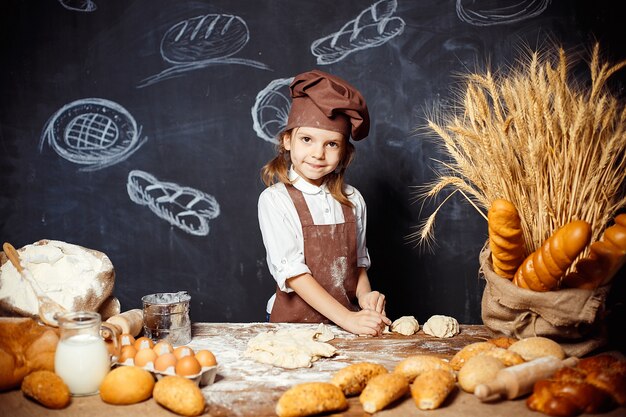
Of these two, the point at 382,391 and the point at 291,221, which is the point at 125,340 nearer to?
the point at 382,391

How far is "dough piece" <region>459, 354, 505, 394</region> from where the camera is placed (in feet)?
3.74

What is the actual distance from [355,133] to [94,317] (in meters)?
1.24

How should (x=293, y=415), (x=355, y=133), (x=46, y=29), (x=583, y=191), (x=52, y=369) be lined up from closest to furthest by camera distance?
(x=293, y=415)
(x=52, y=369)
(x=583, y=191)
(x=355, y=133)
(x=46, y=29)

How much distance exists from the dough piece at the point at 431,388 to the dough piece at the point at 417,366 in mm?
56

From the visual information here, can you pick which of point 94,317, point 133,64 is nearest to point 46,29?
point 133,64

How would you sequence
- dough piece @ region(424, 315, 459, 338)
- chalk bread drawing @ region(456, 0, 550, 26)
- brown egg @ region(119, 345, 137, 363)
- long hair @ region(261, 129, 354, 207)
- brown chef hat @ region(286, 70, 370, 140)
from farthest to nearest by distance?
1. chalk bread drawing @ region(456, 0, 550, 26)
2. long hair @ region(261, 129, 354, 207)
3. brown chef hat @ region(286, 70, 370, 140)
4. dough piece @ region(424, 315, 459, 338)
5. brown egg @ region(119, 345, 137, 363)

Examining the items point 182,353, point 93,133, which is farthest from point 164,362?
point 93,133

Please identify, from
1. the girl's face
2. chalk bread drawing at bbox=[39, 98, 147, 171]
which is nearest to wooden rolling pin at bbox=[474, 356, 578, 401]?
the girl's face

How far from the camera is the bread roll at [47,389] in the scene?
109 cm

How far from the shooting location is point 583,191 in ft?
4.49

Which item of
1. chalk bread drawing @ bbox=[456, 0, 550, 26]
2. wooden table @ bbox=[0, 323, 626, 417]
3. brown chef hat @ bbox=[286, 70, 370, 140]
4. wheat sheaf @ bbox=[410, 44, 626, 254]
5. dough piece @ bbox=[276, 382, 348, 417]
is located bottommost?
wooden table @ bbox=[0, 323, 626, 417]

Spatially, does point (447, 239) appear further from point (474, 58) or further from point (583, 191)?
point (583, 191)

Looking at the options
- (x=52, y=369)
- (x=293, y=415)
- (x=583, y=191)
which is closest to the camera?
(x=293, y=415)

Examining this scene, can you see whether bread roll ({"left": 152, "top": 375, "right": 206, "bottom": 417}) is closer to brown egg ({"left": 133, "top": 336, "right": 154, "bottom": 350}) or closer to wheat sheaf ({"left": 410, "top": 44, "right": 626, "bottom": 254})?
brown egg ({"left": 133, "top": 336, "right": 154, "bottom": 350})
